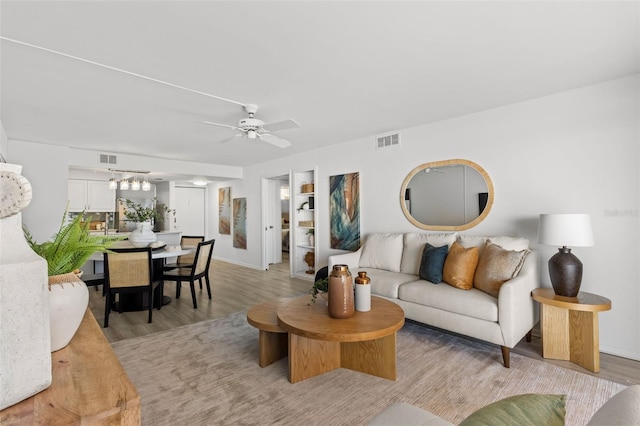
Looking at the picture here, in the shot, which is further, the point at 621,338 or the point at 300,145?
the point at 300,145

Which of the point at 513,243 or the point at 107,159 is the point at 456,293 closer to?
the point at 513,243

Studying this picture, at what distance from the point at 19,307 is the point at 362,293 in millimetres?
2139

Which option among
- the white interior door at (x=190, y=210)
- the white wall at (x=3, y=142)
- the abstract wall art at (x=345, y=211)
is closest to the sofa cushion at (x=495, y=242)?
the abstract wall art at (x=345, y=211)

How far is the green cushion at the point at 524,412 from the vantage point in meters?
0.60

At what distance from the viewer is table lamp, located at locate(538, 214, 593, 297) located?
2600 mm

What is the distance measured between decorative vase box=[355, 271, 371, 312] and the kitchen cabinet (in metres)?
6.77

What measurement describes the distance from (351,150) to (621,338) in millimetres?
3823

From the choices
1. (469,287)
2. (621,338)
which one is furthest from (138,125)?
(621,338)

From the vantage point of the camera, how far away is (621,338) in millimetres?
2787

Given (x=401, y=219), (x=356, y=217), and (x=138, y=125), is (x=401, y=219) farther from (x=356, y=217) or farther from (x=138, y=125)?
(x=138, y=125)

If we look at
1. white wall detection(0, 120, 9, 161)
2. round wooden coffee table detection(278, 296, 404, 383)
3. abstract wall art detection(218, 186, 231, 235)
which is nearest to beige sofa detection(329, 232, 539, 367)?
round wooden coffee table detection(278, 296, 404, 383)

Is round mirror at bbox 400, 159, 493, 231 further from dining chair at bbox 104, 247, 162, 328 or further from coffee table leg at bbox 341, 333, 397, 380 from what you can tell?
dining chair at bbox 104, 247, 162, 328

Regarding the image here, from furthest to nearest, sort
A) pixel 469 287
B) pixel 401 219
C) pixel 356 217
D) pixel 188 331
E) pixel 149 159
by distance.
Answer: pixel 149 159, pixel 356 217, pixel 401 219, pixel 188 331, pixel 469 287

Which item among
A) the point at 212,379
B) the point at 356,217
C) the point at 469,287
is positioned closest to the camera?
the point at 212,379
